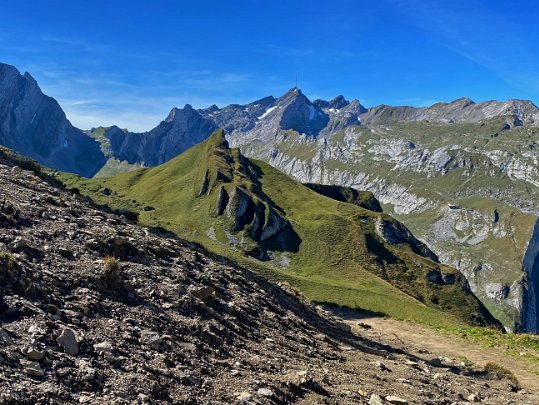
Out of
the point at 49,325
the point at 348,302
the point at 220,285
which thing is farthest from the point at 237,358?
the point at 348,302

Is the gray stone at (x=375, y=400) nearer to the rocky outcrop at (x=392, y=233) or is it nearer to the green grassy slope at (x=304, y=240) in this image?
the green grassy slope at (x=304, y=240)

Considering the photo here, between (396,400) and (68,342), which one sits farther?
(396,400)

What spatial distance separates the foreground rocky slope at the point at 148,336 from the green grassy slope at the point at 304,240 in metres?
86.4

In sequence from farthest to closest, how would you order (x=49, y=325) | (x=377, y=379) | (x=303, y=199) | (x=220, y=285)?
(x=303, y=199) → (x=220, y=285) → (x=377, y=379) → (x=49, y=325)

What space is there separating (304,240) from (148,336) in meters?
145

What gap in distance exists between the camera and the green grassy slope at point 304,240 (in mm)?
134750

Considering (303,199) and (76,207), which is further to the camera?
(303,199)

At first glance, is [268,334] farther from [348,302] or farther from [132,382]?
[348,302]

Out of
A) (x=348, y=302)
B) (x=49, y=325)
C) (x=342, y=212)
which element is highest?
(x=342, y=212)

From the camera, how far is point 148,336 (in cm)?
1612

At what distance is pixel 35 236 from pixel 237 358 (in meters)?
10.5

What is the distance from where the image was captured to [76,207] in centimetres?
→ 2873

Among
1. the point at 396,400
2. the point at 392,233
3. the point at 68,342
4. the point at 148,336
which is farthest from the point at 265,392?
the point at 392,233

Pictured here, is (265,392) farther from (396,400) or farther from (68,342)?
(396,400)
